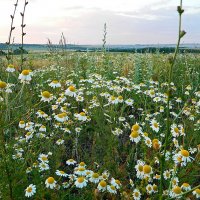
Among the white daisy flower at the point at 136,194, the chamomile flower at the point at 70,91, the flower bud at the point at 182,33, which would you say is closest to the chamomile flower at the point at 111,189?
the white daisy flower at the point at 136,194

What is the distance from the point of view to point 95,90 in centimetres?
511

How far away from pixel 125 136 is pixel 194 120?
2.95 ft

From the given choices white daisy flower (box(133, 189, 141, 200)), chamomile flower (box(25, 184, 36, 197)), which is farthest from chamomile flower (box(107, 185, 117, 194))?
chamomile flower (box(25, 184, 36, 197))

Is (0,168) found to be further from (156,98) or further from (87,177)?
(156,98)

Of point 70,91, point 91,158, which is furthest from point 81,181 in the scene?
point 70,91

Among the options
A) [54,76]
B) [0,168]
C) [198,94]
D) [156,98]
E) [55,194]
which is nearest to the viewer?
[0,168]

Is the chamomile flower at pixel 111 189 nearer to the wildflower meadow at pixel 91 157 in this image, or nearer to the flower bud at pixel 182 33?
the wildflower meadow at pixel 91 157

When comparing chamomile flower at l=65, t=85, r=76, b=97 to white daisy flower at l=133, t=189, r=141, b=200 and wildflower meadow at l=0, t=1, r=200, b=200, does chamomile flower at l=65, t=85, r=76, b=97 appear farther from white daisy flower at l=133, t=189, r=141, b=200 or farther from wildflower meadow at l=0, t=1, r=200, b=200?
white daisy flower at l=133, t=189, r=141, b=200

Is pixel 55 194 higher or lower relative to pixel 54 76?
lower

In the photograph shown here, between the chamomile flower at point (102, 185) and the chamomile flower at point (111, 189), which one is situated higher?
the chamomile flower at point (102, 185)

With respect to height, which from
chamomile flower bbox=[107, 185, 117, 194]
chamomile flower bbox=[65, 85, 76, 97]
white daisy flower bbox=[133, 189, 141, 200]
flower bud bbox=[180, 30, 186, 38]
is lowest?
white daisy flower bbox=[133, 189, 141, 200]

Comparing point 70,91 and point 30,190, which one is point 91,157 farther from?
point 30,190

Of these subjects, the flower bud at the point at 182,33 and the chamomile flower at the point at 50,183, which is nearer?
the flower bud at the point at 182,33

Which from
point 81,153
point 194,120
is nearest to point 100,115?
point 81,153
